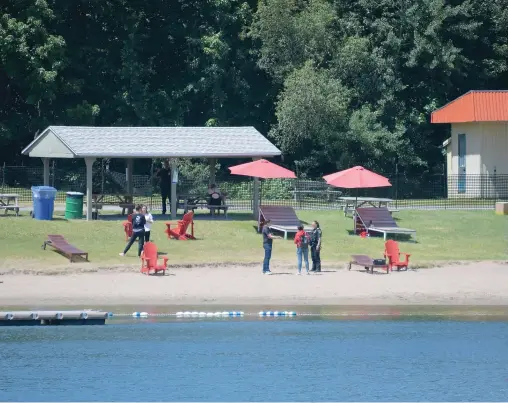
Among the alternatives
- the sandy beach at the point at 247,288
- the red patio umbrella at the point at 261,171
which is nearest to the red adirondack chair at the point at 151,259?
the sandy beach at the point at 247,288

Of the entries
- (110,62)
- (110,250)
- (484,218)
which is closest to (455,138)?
(484,218)

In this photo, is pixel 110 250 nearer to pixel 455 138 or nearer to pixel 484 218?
pixel 484 218

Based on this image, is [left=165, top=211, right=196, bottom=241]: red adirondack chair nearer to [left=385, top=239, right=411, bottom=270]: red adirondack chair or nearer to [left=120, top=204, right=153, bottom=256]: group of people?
[left=120, top=204, right=153, bottom=256]: group of people

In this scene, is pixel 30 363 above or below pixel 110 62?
below

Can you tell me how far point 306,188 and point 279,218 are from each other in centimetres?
975

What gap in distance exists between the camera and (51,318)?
104 feet

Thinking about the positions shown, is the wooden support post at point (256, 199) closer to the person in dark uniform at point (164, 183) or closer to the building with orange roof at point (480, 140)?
the person in dark uniform at point (164, 183)

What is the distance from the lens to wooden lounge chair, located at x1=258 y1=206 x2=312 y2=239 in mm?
42781

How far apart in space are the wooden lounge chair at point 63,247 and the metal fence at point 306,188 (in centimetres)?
1211

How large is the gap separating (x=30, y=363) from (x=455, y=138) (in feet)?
101

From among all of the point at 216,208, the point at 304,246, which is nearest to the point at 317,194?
the point at 216,208

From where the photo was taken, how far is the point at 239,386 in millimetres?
29234

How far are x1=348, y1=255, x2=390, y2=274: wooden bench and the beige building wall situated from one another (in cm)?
1704

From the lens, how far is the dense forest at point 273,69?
192 feet
